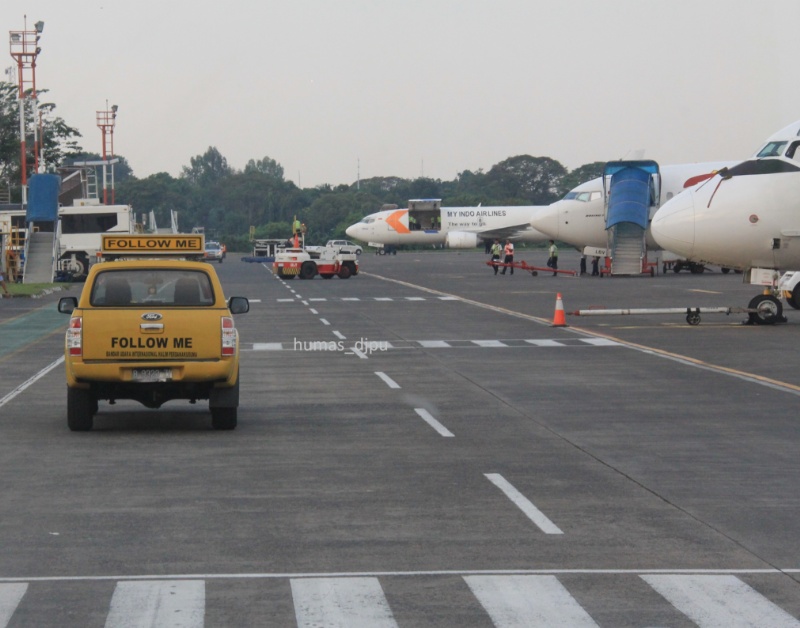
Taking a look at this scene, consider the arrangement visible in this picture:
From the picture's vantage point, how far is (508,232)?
386ft

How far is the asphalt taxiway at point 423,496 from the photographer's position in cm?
787

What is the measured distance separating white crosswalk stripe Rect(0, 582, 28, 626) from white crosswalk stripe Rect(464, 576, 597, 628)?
8.13ft

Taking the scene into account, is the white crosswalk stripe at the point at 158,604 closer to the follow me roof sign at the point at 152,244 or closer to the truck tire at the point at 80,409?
the truck tire at the point at 80,409

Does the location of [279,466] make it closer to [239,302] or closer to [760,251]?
[239,302]

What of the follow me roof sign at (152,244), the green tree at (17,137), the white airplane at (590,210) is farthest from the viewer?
the green tree at (17,137)

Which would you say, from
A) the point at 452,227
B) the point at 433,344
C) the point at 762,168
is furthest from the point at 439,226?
the point at 433,344

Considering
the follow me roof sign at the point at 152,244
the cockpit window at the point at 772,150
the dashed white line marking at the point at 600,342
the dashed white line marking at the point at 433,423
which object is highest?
the cockpit window at the point at 772,150

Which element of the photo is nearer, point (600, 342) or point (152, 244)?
point (152, 244)

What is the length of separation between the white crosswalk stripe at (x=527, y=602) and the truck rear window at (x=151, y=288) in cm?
747

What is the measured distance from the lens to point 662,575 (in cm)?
838

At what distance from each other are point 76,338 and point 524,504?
5.77 metres


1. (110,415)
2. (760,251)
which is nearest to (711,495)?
(110,415)

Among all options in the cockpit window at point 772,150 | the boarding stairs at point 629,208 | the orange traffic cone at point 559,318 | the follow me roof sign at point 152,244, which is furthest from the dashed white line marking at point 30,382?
the boarding stairs at point 629,208

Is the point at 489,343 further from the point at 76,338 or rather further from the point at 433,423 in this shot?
the point at 76,338
